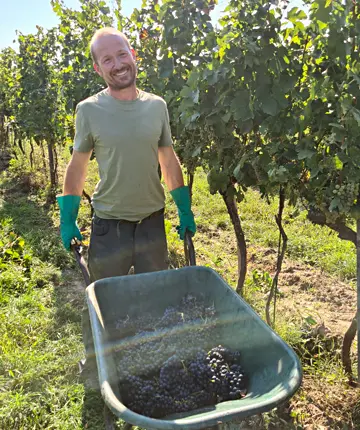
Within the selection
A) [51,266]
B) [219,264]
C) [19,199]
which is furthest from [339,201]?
[19,199]

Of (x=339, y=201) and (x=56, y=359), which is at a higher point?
(x=339, y=201)

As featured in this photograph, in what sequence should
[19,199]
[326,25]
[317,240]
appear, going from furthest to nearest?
[19,199] → [317,240] → [326,25]

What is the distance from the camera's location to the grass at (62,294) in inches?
101

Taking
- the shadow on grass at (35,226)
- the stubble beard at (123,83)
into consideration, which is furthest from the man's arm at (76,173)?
the shadow on grass at (35,226)

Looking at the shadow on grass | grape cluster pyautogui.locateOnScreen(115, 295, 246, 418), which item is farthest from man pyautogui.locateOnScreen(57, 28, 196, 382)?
the shadow on grass

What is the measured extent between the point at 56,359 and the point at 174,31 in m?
2.40

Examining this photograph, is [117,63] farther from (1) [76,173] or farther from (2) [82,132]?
(1) [76,173]

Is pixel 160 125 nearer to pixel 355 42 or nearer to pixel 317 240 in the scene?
pixel 355 42

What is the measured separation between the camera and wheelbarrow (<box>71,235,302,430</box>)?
1241 millimetres

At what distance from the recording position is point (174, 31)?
3014 mm

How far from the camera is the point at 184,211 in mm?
2467

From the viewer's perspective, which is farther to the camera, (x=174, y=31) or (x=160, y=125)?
Result: (x=174, y=31)

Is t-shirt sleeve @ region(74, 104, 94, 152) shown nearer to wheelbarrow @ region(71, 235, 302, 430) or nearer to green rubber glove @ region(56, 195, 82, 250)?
green rubber glove @ region(56, 195, 82, 250)

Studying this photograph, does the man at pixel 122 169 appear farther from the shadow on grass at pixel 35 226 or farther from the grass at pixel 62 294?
the shadow on grass at pixel 35 226
